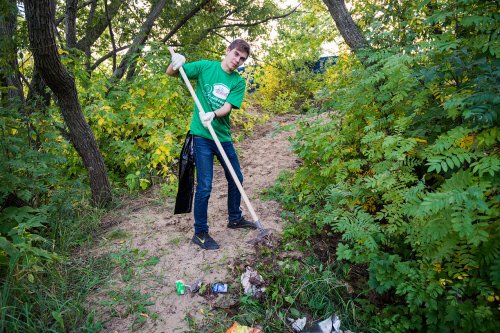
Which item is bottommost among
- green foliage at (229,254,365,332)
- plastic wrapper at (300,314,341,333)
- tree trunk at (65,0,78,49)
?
plastic wrapper at (300,314,341,333)

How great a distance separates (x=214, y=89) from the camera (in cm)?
325

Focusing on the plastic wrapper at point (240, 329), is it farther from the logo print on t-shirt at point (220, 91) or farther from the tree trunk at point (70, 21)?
the tree trunk at point (70, 21)

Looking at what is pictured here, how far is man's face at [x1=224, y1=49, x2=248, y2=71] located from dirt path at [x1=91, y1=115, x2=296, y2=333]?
0.99 meters

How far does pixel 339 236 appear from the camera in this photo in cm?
346

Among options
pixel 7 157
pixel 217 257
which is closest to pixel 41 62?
pixel 7 157

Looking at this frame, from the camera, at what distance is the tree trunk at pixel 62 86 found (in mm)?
3086

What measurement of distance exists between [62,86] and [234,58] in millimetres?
2055

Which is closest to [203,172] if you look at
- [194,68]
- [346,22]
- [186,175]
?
[186,175]

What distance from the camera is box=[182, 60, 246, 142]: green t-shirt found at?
3238mm

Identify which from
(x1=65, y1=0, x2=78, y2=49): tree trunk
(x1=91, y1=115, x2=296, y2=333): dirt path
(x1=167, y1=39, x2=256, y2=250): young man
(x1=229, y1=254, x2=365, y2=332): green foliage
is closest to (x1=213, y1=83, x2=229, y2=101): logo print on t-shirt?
(x1=167, y1=39, x2=256, y2=250): young man

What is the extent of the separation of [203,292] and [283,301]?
0.68m

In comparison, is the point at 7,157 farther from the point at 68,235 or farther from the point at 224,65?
the point at 224,65

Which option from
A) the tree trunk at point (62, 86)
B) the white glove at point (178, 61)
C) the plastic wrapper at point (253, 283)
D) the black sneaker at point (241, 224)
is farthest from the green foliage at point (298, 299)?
the tree trunk at point (62, 86)

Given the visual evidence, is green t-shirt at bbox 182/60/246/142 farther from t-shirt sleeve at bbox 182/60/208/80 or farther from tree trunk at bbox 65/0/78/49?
tree trunk at bbox 65/0/78/49
